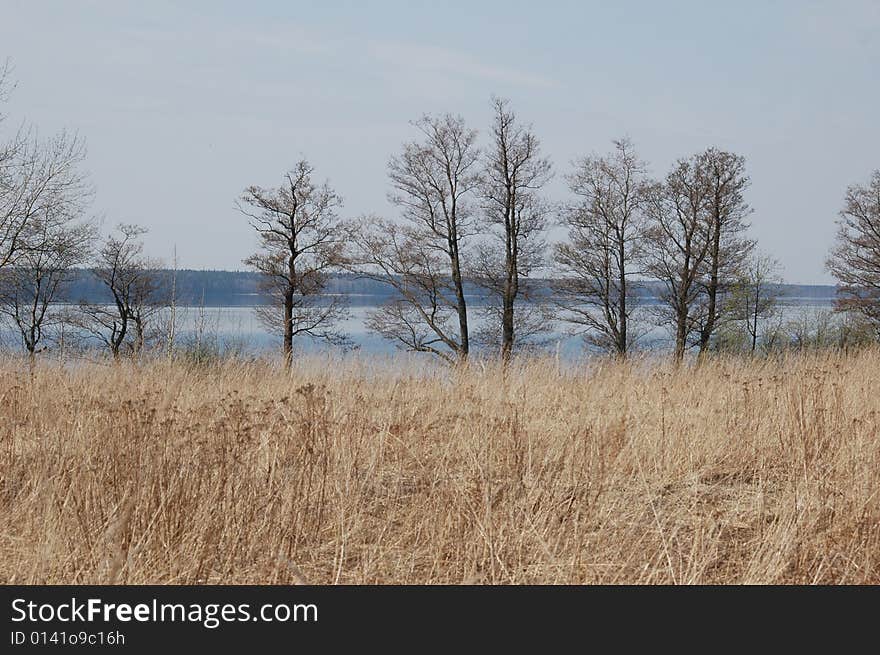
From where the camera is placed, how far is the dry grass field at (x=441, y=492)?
12.8 feet

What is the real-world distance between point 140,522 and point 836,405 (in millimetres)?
5925

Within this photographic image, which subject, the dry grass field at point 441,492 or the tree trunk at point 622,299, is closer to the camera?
the dry grass field at point 441,492

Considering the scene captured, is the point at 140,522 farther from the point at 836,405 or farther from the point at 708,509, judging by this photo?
the point at 836,405

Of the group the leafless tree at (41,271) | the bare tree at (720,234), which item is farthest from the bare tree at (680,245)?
the leafless tree at (41,271)

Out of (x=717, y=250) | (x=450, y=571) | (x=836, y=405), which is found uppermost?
(x=717, y=250)

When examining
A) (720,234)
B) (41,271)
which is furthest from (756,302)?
(41,271)

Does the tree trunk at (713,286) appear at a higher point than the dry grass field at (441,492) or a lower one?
higher

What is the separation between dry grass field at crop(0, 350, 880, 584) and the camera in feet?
12.8

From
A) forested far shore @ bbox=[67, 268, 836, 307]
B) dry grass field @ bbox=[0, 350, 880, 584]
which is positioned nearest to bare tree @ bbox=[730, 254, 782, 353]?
forested far shore @ bbox=[67, 268, 836, 307]

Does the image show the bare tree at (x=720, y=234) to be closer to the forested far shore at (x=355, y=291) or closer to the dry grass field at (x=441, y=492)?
the forested far shore at (x=355, y=291)

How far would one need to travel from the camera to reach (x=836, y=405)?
7.04 meters

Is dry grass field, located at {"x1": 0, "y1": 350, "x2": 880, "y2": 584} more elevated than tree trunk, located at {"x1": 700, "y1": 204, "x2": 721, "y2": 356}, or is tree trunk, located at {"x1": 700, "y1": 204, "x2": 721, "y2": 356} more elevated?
tree trunk, located at {"x1": 700, "y1": 204, "x2": 721, "y2": 356}

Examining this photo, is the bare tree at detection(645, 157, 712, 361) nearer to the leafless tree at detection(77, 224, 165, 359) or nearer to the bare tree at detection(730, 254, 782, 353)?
the bare tree at detection(730, 254, 782, 353)

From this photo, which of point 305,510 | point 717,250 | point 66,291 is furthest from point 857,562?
point 66,291
